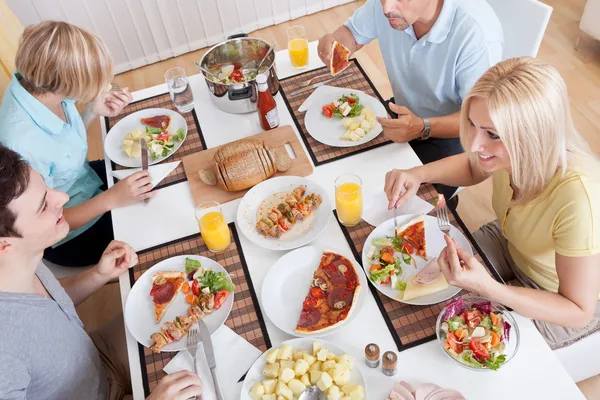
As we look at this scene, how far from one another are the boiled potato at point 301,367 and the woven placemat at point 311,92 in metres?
0.80

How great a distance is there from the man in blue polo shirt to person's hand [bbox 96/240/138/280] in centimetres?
98

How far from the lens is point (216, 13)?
403 cm

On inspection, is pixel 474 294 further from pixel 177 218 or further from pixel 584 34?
pixel 584 34

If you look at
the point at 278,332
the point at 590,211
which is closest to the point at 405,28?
the point at 590,211

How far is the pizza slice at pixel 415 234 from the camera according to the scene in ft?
5.11

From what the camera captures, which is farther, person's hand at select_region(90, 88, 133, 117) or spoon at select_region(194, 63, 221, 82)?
person's hand at select_region(90, 88, 133, 117)

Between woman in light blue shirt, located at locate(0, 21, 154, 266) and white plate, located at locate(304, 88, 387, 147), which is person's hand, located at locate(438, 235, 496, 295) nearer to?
white plate, located at locate(304, 88, 387, 147)

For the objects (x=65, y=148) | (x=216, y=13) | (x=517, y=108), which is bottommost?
(x=216, y=13)

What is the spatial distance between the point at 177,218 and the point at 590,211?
125cm

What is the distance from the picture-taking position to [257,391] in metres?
1.25

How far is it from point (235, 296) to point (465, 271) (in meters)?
0.66

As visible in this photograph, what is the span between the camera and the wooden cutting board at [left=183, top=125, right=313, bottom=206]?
1804 mm

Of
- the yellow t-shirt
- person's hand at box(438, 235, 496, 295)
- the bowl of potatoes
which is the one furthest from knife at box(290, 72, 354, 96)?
the bowl of potatoes

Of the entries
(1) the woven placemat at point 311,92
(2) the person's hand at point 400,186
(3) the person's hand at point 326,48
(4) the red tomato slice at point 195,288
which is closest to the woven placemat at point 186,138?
(1) the woven placemat at point 311,92
